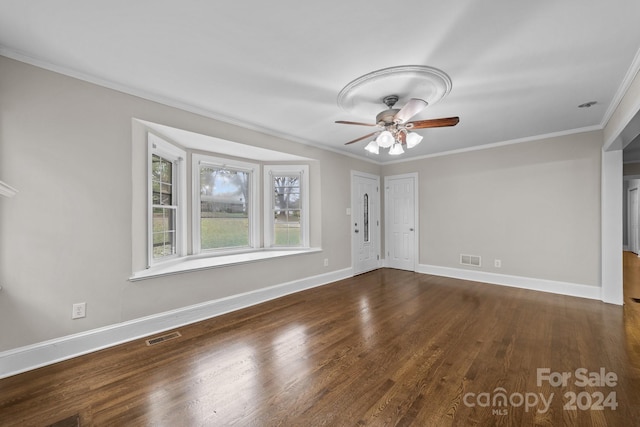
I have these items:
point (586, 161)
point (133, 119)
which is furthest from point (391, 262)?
point (133, 119)

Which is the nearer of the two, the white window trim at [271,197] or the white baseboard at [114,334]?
the white baseboard at [114,334]

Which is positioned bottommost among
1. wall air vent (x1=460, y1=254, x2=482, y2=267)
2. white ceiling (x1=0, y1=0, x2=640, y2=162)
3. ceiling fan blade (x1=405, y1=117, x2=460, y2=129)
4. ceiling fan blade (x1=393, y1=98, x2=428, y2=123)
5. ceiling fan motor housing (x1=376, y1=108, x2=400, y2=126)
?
wall air vent (x1=460, y1=254, x2=482, y2=267)

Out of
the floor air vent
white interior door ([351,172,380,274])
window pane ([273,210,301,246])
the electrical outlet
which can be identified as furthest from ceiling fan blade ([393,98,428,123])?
the electrical outlet

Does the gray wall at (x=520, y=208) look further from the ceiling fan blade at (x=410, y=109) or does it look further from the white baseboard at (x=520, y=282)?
the ceiling fan blade at (x=410, y=109)

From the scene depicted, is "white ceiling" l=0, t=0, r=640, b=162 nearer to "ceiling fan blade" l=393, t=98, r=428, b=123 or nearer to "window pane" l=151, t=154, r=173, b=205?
"ceiling fan blade" l=393, t=98, r=428, b=123

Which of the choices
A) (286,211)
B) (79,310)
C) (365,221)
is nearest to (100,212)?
(79,310)

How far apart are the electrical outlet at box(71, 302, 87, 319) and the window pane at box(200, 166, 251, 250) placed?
5.11 ft

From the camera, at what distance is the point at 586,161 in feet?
12.2

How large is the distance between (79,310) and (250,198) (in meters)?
2.55

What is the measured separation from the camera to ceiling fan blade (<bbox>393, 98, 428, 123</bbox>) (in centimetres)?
212

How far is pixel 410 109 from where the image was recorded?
223 centimetres

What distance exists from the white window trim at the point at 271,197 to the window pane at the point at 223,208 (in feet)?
1.01

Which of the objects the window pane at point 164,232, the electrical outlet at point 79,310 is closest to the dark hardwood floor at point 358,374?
the electrical outlet at point 79,310

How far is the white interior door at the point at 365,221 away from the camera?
5.16m
